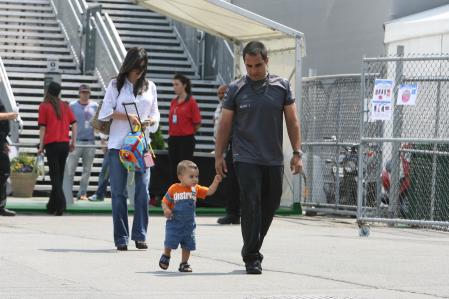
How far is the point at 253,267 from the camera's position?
10.4m

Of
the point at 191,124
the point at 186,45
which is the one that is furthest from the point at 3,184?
the point at 186,45

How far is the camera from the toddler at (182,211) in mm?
10539

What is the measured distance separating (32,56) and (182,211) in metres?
18.5

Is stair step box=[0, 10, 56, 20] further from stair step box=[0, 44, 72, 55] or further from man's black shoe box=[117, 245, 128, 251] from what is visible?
man's black shoe box=[117, 245, 128, 251]

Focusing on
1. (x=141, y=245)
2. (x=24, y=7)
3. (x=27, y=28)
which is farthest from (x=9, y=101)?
(x=141, y=245)

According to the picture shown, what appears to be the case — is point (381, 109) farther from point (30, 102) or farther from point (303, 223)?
point (30, 102)

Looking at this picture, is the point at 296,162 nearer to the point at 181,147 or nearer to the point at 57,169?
the point at 57,169

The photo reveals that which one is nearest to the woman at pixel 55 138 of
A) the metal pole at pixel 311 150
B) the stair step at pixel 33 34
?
the metal pole at pixel 311 150

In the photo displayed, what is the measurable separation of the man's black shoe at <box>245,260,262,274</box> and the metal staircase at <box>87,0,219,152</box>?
1596 cm

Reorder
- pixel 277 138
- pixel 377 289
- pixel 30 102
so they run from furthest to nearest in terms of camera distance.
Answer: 1. pixel 30 102
2. pixel 277 138
3. pixel 377 289

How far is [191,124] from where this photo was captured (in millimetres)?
19062

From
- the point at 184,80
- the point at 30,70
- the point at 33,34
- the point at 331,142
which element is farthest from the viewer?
the point at 33,34

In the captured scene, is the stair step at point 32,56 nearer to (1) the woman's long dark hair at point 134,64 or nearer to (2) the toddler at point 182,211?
(1) the woman's long dark hair at point 134,64

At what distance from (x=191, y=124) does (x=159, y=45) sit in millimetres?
11165
